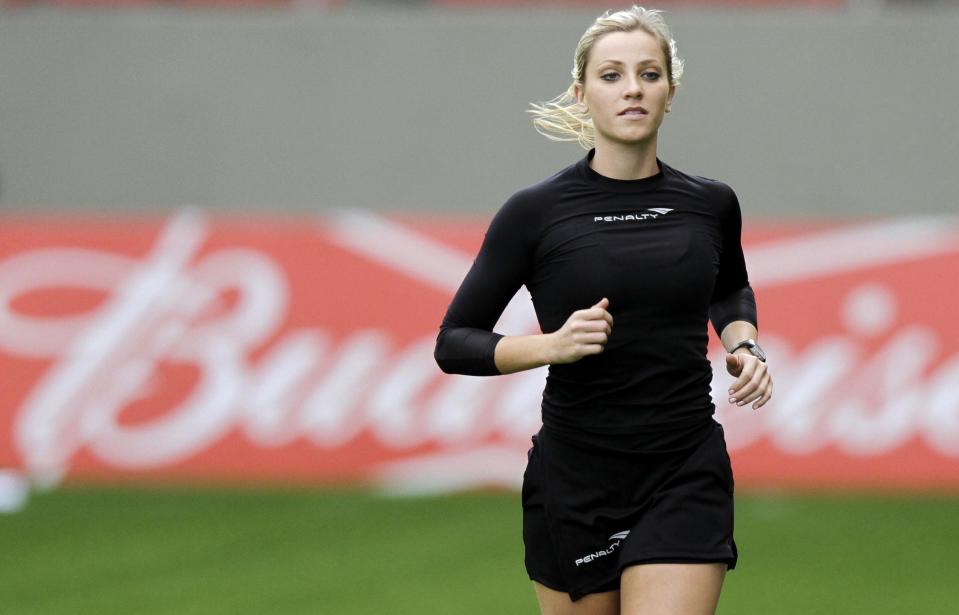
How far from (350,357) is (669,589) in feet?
21.5

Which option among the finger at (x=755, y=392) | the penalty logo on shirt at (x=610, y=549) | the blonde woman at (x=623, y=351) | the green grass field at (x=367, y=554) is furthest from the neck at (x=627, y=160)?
the green grass field at (x=367, y=554)

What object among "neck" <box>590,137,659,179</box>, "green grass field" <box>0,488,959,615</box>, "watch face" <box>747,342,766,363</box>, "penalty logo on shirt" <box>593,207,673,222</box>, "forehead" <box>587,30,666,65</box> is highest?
"forehead" <box>587,30,666,65</box>

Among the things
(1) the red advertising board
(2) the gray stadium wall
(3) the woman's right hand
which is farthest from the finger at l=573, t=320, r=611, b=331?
(2) the gray stadium wall

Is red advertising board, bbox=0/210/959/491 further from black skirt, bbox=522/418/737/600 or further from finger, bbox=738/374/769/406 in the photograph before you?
finger, bbox=738/374/769/406

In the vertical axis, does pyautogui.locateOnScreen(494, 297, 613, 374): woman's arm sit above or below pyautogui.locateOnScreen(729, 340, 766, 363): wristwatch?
above

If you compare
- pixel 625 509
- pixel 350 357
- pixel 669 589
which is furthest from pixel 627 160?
pixel 350 357

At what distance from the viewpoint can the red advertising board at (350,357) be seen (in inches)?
382

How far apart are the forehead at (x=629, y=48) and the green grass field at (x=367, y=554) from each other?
12.7 ft

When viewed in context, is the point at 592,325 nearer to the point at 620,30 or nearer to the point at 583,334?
the point at 583,334

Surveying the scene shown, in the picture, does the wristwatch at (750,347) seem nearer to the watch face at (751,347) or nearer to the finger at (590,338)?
the watch face at (751,347)

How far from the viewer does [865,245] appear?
393 inches

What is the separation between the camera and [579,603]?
386 centimetres

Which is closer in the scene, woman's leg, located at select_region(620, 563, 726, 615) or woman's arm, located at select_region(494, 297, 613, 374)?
woman's arm, located at select_region(494, 297, 613, 374)

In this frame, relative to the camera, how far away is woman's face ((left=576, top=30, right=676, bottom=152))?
3.79m
